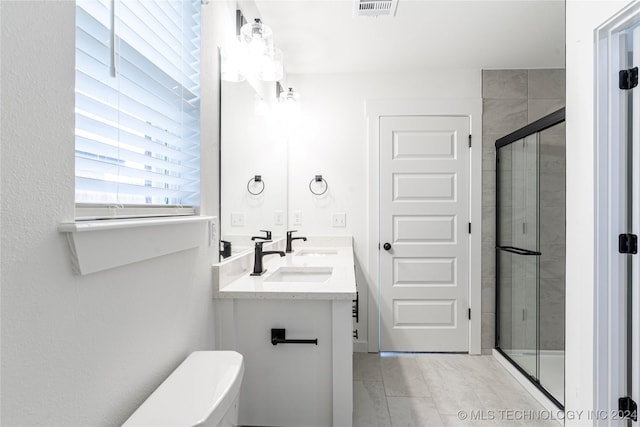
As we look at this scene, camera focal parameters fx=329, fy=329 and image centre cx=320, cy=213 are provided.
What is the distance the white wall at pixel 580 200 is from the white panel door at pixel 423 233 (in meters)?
1.20

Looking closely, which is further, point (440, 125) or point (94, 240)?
point (440, 125)

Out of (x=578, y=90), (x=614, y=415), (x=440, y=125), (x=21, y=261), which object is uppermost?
(x=440, y=125)

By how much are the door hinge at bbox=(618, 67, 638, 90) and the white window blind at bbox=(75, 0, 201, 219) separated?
5.79 ft

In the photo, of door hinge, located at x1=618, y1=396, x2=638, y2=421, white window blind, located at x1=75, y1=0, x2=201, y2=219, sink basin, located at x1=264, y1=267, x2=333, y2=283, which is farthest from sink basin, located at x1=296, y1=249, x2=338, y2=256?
door hinge, located at x1=618, y1=396, x2=638, y2=421

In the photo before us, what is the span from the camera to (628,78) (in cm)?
139

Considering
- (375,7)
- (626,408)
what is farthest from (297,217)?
(626,408)

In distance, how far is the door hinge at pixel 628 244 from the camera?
136 cm

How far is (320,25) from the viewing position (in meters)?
2.18

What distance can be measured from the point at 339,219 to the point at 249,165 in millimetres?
1161

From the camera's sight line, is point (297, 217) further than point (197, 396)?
Yes

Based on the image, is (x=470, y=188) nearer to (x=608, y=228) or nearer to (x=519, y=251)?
(x=519, y=251)

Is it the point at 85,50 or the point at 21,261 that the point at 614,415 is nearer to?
the point at 21,261

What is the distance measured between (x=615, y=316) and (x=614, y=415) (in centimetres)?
44

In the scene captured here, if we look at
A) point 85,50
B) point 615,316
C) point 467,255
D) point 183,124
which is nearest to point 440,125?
point 467,255
